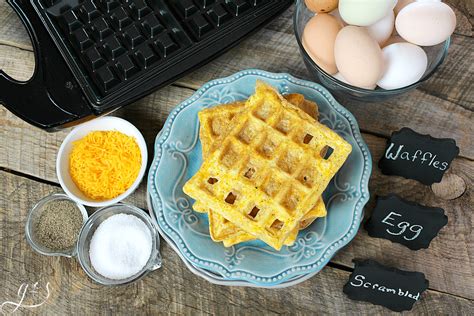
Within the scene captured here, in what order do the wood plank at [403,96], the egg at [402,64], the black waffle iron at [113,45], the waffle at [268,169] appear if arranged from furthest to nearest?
the wood plank at [403,96], the black waffle iron at [113,45], the egg at [402,64], the waffle at [268,169]

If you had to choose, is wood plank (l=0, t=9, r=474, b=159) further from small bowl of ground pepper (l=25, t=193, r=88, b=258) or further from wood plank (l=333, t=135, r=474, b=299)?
small bowl of ground pepper (l=25, t=193, r=88, b=258)

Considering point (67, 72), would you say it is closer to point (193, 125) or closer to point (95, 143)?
point (95, 143)

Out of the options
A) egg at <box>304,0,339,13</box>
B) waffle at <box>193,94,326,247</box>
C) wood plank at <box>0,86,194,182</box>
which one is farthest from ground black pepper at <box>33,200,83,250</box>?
egg at <box>304,0,339,13</box>

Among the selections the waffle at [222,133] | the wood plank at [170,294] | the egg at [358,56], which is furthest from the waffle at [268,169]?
the wood plank at [170,294]

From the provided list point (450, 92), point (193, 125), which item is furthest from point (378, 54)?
point (193, 125)

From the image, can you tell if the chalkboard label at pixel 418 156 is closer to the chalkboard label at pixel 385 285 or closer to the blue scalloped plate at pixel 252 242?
the blue scalloped plate at pixel 252 242
